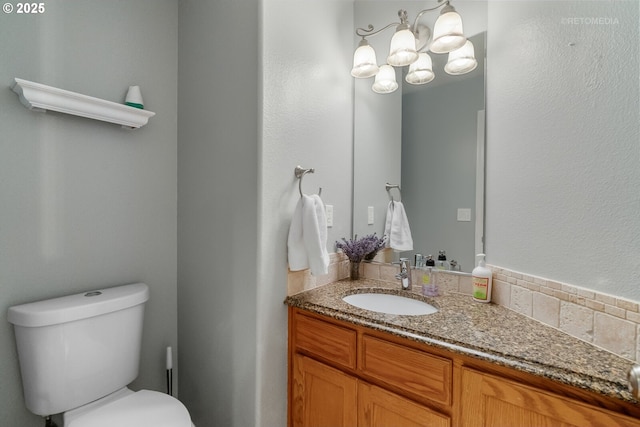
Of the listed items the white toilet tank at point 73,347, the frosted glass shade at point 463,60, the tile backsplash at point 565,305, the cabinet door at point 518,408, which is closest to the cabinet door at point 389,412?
the cabinet door at point 518,408

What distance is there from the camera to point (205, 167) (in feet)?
4.83

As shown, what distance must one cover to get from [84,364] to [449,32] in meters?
1.99

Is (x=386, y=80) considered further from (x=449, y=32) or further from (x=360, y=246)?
(x=360, y=246)

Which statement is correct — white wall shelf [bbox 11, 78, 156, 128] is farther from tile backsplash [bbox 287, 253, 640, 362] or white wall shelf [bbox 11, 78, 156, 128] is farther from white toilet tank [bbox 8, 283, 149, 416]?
tile backsplash [bbox 287, 253, 640, 362]

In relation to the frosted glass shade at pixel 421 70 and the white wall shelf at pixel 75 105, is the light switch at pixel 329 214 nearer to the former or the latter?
the frosted glass shade at pixel 421 70

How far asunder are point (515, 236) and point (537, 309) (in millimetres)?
272

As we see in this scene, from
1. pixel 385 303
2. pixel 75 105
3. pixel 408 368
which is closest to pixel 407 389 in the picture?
pixel 408 368

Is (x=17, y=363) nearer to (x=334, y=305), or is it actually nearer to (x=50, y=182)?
(x=50, y=182)

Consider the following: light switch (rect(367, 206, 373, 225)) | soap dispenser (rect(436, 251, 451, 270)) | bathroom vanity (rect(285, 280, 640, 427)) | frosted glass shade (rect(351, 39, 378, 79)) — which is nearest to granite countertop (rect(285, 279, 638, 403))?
bathroom vanity (rect(285, 280, 640, 427))

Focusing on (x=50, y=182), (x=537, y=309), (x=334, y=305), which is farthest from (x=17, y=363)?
(x=537, y=309)

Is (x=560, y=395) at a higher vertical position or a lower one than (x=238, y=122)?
lower

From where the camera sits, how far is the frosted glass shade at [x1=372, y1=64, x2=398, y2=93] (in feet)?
5.21

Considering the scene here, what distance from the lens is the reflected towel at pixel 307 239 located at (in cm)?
129

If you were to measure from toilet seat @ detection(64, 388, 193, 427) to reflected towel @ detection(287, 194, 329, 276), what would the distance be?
0.69 metres
